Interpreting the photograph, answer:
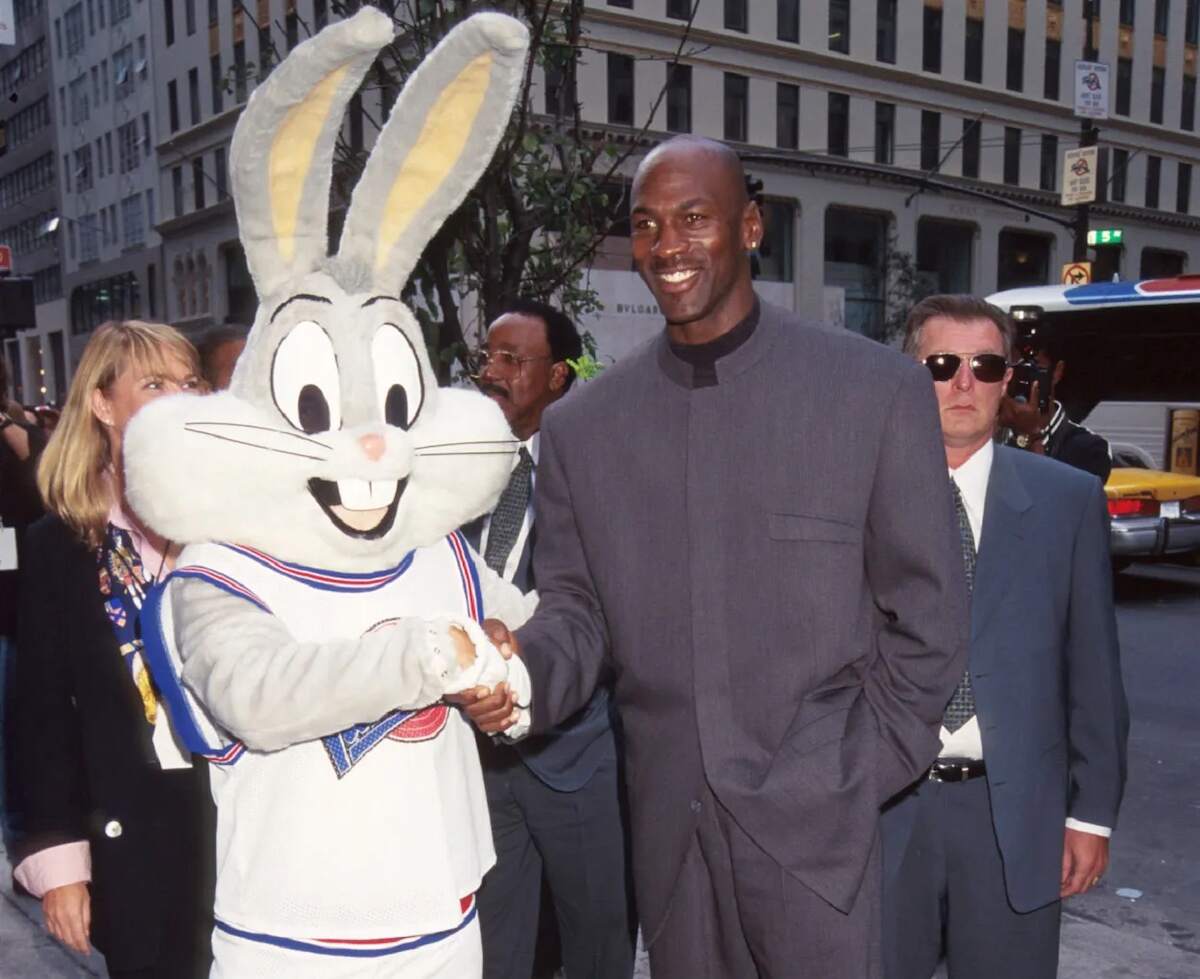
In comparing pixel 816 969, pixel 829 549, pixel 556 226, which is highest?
pixel 556 226

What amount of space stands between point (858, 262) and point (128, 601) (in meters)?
29.4

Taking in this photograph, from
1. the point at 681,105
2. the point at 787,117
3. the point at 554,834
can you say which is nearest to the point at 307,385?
the point at 554,834

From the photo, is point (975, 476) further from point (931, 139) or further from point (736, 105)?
point (931, 139)

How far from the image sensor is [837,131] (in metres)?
29.6

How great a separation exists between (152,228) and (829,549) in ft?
130

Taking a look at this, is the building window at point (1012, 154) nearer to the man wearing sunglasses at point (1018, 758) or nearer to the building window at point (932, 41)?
the building window at point (932, 41)

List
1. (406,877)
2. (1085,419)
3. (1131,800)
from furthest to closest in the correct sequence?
(1085,419)
(1131,800)
(406,877)

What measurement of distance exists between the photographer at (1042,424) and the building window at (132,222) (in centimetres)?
3793

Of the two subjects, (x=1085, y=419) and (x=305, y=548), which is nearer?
(x=305, y=548)

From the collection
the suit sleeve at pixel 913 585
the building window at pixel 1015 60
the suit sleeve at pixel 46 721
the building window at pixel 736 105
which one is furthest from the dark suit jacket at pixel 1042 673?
the building window at pixel 1015 60

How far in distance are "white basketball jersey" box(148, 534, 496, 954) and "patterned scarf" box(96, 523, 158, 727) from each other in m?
0.37

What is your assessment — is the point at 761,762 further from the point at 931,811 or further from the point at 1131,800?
the point at 1131,800

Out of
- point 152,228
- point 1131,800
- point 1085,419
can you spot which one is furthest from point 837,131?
point 1131,800

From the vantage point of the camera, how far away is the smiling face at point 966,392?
283cm
